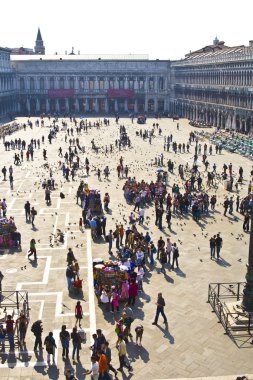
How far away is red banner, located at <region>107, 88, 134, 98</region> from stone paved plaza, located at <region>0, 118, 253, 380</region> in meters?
75.2

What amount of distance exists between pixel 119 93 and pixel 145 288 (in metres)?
96.1

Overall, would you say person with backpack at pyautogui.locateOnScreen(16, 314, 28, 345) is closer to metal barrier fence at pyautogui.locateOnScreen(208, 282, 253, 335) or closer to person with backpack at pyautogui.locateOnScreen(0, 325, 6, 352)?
person with backpack at pyautogui.locateOnScreen(0, 325, 6, 352)

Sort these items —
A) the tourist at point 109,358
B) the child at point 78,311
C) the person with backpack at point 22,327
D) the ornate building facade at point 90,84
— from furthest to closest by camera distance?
the ornate building facade at point 90,84, the child at point 78,311, the person with backpack at point 22,327, the tourist at point 109,358

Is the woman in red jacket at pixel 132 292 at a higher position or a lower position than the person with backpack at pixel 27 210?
lower

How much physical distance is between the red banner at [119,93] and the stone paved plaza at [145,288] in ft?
247

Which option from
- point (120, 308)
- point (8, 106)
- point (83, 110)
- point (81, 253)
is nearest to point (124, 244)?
point (81, 253)

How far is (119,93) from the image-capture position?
113 m

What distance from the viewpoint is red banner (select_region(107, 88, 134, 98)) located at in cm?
11281

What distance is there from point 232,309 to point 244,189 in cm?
2148

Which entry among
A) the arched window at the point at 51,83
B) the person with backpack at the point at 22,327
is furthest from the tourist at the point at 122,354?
the arched window at the point at 51,83

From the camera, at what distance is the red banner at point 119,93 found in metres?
113

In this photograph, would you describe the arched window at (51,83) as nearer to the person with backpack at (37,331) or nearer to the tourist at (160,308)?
the tourist at (160,308)

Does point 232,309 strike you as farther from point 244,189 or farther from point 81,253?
point 244,189

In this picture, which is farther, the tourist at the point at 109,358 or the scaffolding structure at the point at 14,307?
the scaffolding structure at the point at 14,307
